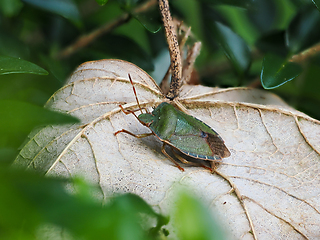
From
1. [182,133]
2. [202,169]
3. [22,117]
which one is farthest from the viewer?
[182,133]

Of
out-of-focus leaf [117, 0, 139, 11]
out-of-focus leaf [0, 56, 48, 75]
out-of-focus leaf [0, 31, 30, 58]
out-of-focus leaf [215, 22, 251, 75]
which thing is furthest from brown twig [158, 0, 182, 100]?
out-of-focus leaf [0, 31, 30, 58]

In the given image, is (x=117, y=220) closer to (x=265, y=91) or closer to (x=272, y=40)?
(x=265, y=91)

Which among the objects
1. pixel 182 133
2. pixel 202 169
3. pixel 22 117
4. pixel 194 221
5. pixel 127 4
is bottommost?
pixel 202 169

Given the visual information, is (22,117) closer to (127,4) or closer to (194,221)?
(194,221)

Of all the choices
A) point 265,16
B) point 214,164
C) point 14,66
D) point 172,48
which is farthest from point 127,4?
point 265,16

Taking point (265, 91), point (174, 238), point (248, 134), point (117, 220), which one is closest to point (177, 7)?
point (265, 91)
